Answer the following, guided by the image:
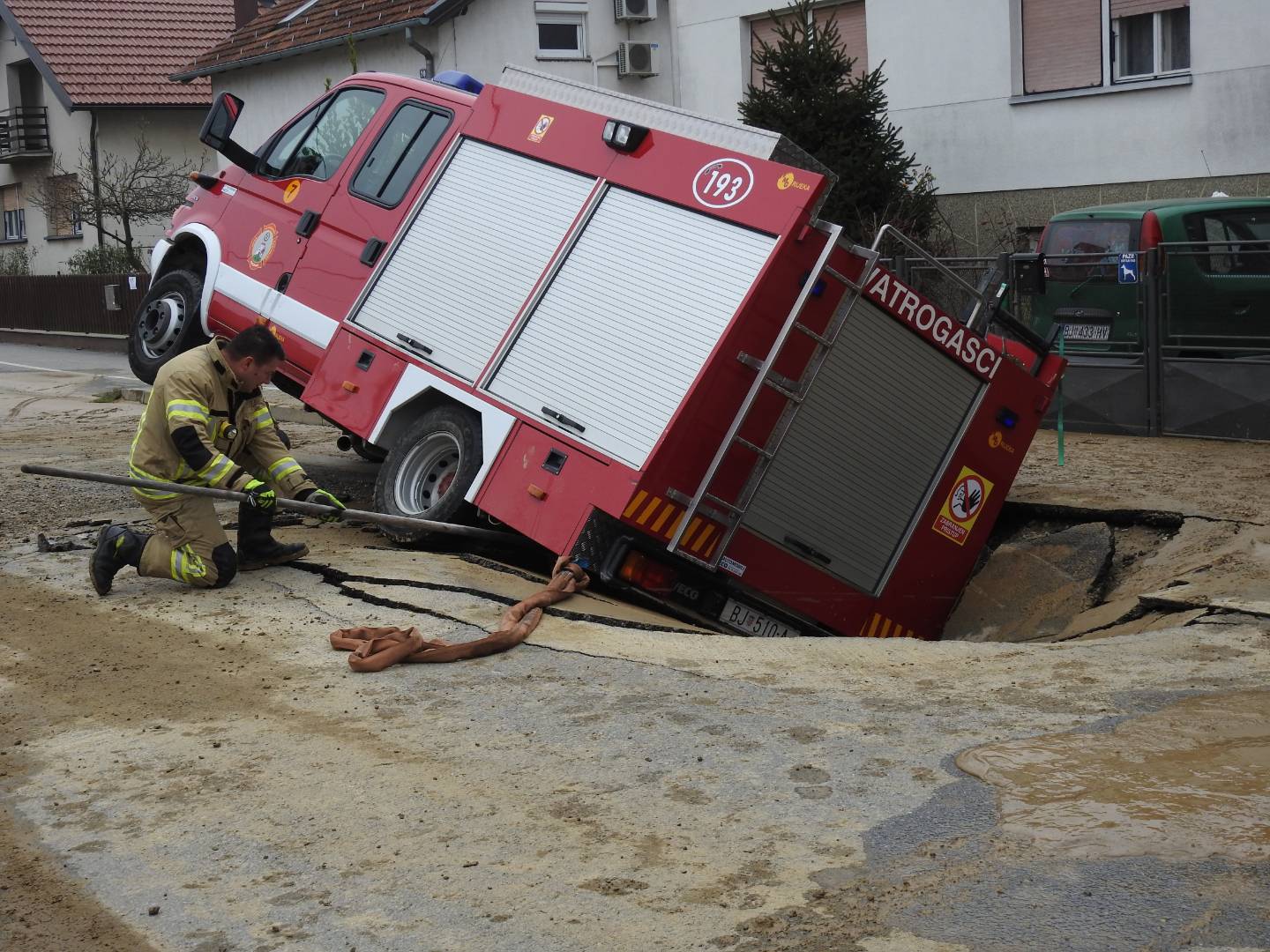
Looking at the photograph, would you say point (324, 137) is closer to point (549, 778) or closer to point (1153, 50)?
point (549, 778)

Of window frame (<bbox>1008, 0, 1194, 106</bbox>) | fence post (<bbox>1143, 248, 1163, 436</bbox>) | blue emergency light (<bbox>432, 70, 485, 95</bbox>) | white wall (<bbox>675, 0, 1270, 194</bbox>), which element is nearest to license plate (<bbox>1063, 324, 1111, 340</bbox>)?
fence post (<bbox>1143, 248, 1163, 436</bbox>)

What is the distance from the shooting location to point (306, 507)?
26.1ft

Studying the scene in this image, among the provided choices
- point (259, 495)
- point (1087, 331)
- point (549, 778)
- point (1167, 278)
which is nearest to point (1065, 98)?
point (1087, 331)

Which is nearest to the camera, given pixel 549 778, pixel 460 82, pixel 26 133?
pixel 549 778

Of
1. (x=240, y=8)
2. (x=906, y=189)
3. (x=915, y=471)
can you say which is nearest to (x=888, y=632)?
(x=915, y=471)

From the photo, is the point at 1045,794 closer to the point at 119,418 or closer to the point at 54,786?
the point at 54,786

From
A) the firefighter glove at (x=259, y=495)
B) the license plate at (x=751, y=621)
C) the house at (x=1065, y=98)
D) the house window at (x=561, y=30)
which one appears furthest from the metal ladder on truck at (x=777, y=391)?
the house window at (x=561, y=30)

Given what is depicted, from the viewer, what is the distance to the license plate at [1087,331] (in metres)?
13.1

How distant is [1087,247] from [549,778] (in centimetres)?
1004

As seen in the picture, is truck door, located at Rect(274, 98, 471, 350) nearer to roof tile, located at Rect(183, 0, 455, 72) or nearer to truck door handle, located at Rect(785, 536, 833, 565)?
truck door handle, located at Rect(785, 536, 833, 565)

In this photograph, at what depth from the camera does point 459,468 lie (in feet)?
27.0

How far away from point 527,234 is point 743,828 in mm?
4695

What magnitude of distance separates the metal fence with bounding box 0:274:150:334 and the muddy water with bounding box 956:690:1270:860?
22.5 metres

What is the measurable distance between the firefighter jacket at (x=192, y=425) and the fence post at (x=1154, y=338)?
8.16 meters
